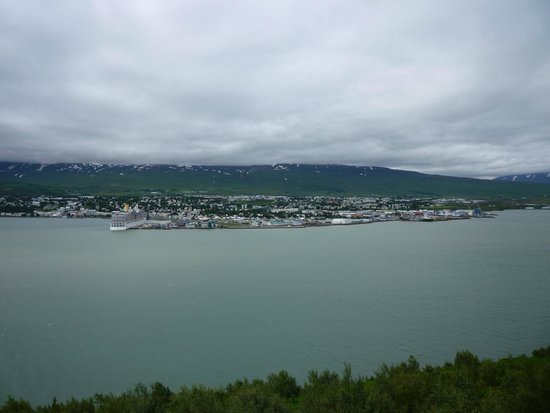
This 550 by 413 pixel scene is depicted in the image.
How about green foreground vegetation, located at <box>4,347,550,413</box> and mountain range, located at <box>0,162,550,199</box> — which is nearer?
green foreground vegetation, located at <box>4,347,550,413</box>

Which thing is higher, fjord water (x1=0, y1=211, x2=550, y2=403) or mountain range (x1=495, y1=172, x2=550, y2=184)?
mountain range (x1=495, y1=172, x2=550, y2=184)

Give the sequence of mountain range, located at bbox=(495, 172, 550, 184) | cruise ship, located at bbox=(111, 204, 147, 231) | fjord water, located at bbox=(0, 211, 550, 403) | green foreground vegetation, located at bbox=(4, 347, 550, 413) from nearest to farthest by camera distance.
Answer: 1. green foreground vegetation, located at bbox=(4, 347, 550, 413)
2. fjord water, located at bbox=(0, 211, 550, 403)
3. cruise ship, located at bbox=(111, 204, 147, 231)
4. mountain range, located at bbox=(495, 172, 550, 184)

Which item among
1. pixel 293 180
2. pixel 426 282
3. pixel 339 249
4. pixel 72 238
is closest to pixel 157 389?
pixel 426 282

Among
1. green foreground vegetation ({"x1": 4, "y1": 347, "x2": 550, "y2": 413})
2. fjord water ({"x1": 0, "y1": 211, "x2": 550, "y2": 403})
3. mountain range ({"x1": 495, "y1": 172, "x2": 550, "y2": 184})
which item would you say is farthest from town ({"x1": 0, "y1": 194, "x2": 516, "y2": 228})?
mountain range ({"x1": 495, "y1": 172, "x2": 550, "y2": 184})

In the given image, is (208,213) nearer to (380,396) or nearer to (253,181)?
(380,396)

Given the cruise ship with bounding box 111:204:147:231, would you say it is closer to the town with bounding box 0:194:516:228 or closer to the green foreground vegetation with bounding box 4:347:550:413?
the town with bounding box 0:194:516:228

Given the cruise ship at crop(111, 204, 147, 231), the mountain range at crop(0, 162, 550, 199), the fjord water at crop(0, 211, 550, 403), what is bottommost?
the fjord water at crop(0, 211, 550, 403)
